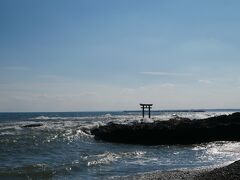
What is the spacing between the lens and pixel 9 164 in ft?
80.1

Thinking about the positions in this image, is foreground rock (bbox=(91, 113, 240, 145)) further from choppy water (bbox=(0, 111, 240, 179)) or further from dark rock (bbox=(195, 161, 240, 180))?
dark rock (bbox=(195, 161, 240, 180))

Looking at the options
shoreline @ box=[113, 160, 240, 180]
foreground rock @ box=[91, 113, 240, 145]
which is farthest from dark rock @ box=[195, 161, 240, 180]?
foreground rock @ box=[91, 113, 240, 145]

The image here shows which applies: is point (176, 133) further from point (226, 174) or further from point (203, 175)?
point (226, 174)

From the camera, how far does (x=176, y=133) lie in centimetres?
3897

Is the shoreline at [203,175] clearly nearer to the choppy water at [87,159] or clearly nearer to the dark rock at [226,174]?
the dark rock at [226,174]

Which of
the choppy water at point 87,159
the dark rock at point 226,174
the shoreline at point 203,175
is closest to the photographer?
the dark rock at point 226,174

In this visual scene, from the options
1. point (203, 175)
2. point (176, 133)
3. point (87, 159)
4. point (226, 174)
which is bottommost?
point (87, 159)

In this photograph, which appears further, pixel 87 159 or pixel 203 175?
pixel 87 159

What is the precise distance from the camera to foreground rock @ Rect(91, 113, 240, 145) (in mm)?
38531

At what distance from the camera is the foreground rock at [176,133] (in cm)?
3853

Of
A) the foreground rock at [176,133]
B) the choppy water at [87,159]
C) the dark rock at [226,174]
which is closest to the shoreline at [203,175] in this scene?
the dark rock at [226,174]

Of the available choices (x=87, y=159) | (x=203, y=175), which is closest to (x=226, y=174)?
(x=203, y=175)

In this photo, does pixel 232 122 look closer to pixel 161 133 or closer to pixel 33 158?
pixel 161 133

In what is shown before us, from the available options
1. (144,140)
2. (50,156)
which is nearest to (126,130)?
(144,140)
